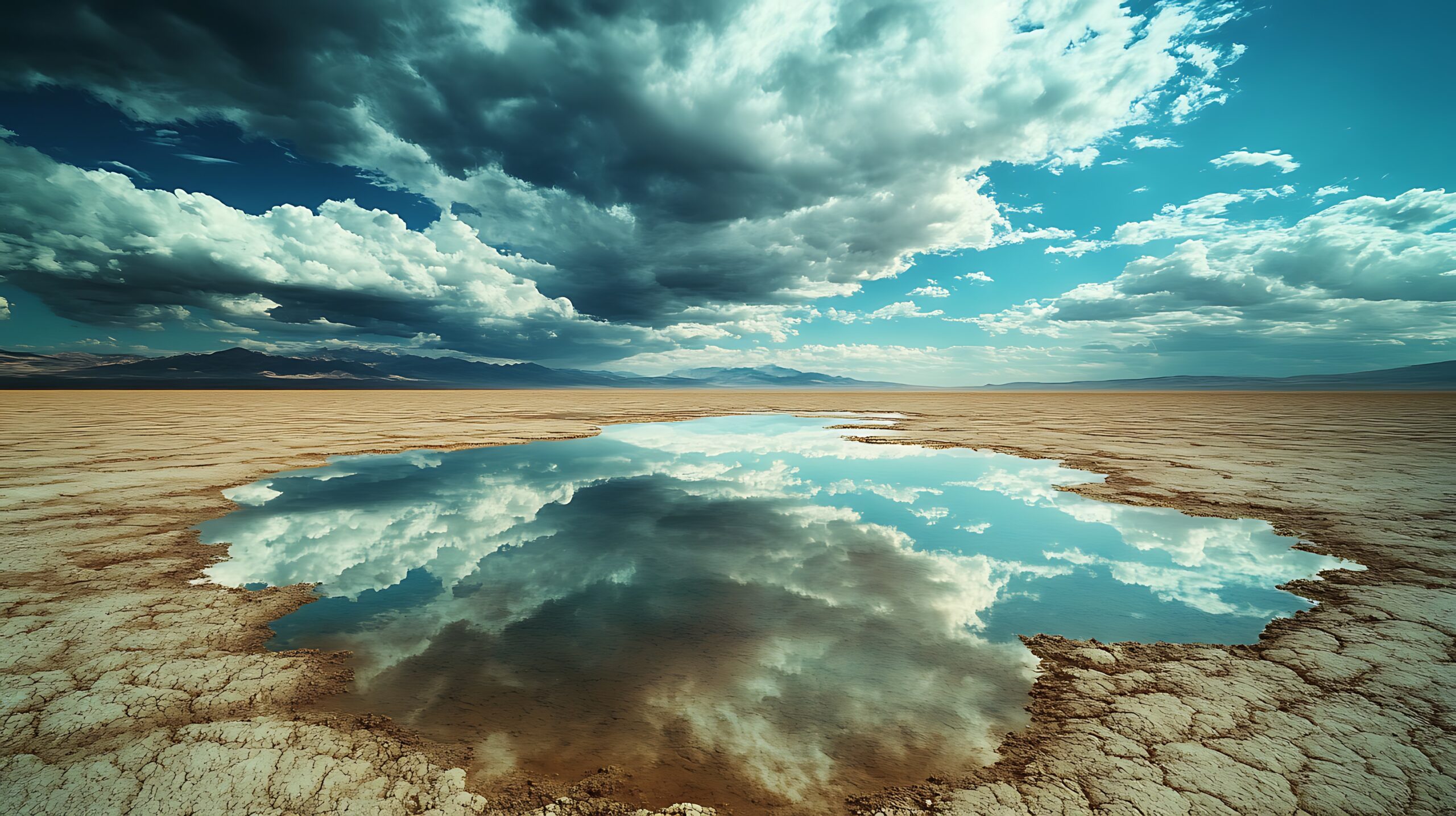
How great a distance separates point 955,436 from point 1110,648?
67.0 ft

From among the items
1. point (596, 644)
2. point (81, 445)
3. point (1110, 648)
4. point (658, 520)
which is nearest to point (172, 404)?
point (81, 445)

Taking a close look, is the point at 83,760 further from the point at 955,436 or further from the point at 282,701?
the point at 955,436

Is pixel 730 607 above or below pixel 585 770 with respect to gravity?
below

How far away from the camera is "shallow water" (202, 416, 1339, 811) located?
3.47m

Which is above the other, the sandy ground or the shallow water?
the sandy ground

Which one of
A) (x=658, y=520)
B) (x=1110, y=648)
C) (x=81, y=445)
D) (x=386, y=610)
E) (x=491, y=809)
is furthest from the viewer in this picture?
(x=81, y=445)

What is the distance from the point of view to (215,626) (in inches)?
193

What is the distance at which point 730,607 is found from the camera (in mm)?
5641

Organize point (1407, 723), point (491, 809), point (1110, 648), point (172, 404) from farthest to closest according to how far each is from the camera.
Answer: point (172, 404) → point (1110, 648) → point (1407, 723) → point (491, 809)

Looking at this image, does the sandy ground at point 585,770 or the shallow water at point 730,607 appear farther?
the shallow water at point 730,607

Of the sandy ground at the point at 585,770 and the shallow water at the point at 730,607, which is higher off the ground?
the sandy ground at the point at 585,770

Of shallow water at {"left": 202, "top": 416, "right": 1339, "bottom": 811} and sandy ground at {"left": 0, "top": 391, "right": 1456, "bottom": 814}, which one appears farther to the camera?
shallow water at {"left": 202, "top": 416, "right": 1339, "bottom": 811}

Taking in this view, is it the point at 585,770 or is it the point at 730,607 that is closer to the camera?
the point at 585,770

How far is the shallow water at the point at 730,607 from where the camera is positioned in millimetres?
3469
